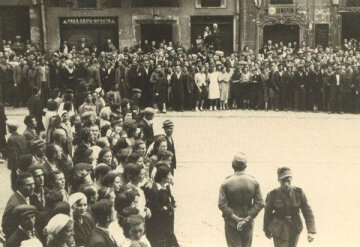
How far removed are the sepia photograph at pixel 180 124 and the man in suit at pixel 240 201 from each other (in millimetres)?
19

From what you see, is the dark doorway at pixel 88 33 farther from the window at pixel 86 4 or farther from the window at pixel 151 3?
the window at pixel 151 3

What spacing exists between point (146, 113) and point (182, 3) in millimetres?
16947

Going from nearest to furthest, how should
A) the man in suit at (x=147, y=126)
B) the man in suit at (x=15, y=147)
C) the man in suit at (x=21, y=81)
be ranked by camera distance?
the man in suit at (x=15, y=147) < the man in suit at (x=147, y=126) < the man in suit at (x=21, y=81)

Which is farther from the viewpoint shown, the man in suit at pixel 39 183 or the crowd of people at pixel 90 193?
the man in suit at pixel 39 183

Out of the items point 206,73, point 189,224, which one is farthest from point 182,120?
point 189,224

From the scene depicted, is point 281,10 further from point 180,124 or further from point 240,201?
point 240,201

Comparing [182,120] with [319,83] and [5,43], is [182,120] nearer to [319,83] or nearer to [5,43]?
[319,83]

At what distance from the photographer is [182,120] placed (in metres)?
21.0

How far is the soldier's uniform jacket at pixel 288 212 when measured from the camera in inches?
327

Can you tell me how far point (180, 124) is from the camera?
20250 mm

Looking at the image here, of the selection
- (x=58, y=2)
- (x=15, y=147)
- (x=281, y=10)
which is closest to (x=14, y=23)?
(x=58, y=2)

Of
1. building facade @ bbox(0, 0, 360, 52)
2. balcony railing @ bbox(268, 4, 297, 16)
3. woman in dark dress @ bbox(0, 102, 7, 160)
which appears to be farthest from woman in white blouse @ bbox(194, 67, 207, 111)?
woman in dark dress @ bbox(0, 102, 7, 160)

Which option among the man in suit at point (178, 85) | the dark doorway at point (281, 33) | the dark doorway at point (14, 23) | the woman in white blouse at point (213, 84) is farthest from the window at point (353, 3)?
the dark doorway at point (14, 23)

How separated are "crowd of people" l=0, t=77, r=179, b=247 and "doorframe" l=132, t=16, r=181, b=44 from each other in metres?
16.9
